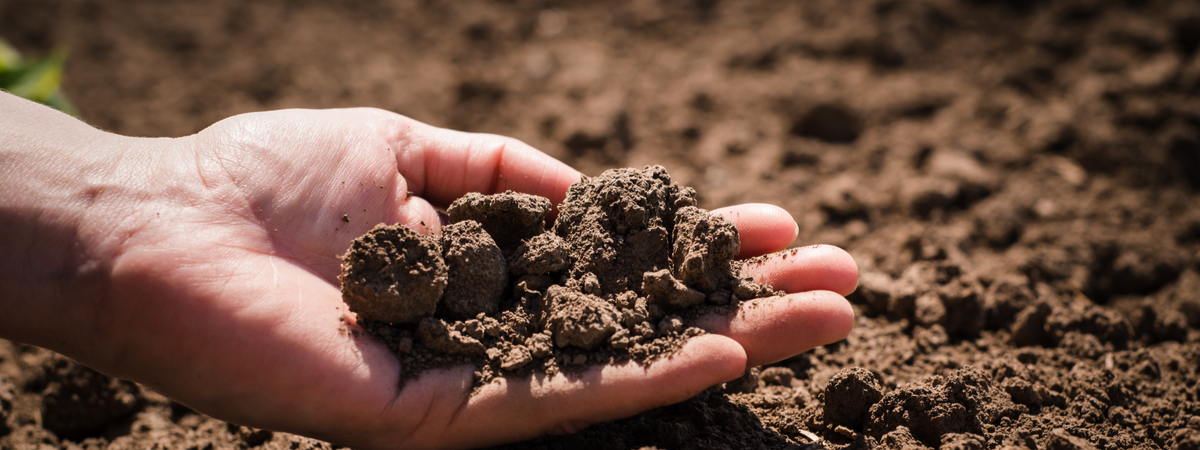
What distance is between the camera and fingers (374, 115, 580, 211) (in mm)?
2660

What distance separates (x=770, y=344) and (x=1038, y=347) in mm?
1355

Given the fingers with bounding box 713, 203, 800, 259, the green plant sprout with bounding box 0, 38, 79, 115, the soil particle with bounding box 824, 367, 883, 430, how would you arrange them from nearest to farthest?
the soil particle with bounding box 824, 367, 883, 430
the fingers with bounding box 713, 203, 800, 259
the green plant sprout with bounding box 0, 38, 79, 115

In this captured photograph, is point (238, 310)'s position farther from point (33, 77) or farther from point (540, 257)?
point (33, 77)

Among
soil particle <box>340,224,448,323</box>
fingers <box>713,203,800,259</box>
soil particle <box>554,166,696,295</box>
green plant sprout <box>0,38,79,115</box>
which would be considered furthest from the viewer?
green plant sprout <box>0,38,79,115</box>

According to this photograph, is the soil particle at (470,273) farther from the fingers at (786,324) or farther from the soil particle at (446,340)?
the fingers at (786,324)

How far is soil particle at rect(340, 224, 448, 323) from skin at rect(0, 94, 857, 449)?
0.35 feet

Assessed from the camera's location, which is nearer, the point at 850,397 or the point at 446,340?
the point at 446,340

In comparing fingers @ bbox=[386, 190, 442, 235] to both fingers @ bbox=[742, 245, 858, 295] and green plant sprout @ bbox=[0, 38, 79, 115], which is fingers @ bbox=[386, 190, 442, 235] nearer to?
fingers @ bbox=[742, 245, 858, 295]

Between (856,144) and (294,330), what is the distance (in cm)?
355

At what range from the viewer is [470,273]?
2.22 m

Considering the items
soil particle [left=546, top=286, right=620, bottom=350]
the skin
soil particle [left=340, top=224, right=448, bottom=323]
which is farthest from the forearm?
soil particle [left=546, top=286, right=620, bottom=350]

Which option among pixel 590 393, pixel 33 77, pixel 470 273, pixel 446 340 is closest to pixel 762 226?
pixel 590 393

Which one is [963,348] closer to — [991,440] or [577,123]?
[991,440]

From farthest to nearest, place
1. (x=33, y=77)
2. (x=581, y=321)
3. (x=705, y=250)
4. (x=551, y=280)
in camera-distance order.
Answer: (x=33, y=77) < (x=551, y=280) < (x=705, y=250) < (x=581, y=321)
